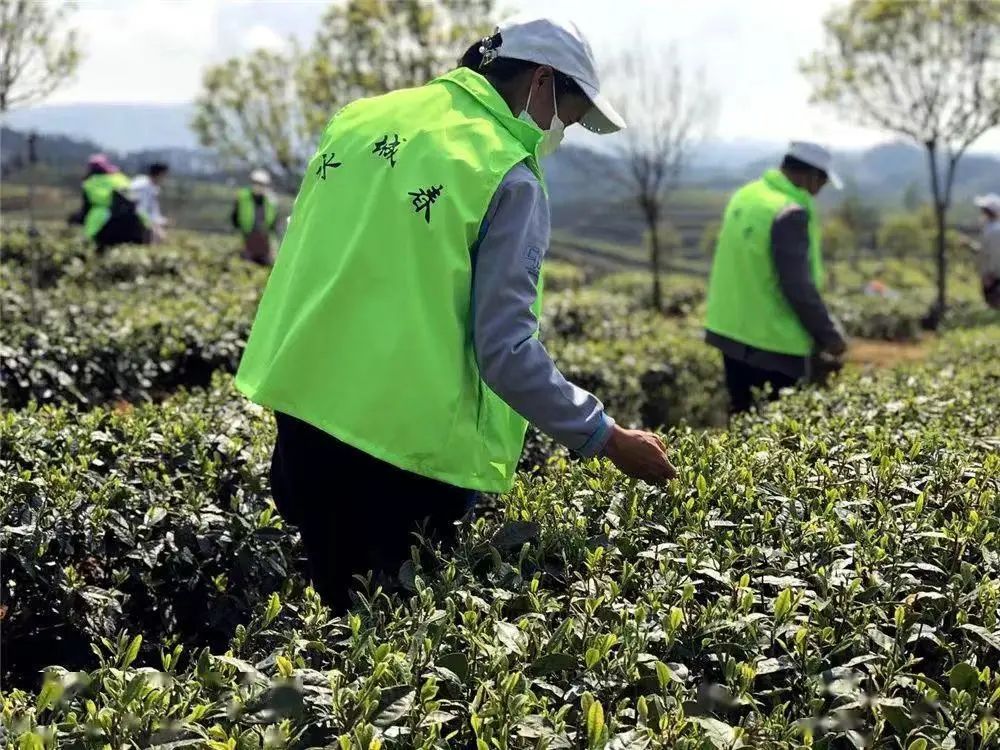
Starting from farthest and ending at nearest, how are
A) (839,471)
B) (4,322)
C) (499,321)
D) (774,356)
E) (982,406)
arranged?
(4,322), (774,356), (982,406), (839,471), (499,321)

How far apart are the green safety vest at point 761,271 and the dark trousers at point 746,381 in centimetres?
23

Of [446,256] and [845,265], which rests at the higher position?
[446,256]

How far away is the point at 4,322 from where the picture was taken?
20.0 ft

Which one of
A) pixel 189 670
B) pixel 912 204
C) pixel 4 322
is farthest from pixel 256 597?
pixel 912 204

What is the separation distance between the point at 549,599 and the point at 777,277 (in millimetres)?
3622

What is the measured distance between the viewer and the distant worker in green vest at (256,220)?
1229cm

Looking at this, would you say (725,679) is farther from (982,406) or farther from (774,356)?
(774,356)

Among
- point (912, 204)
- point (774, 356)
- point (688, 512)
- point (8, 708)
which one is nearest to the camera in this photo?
point (8, 708)

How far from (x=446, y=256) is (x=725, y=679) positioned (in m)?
1.09

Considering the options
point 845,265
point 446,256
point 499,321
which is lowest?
point 845,265

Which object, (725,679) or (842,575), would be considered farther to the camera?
(842,575)

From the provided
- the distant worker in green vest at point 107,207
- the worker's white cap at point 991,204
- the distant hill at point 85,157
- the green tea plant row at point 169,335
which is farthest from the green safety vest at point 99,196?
the distant hill at point 85,157

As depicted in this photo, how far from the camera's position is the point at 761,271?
520cm

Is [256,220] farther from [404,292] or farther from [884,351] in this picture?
[404,292]
